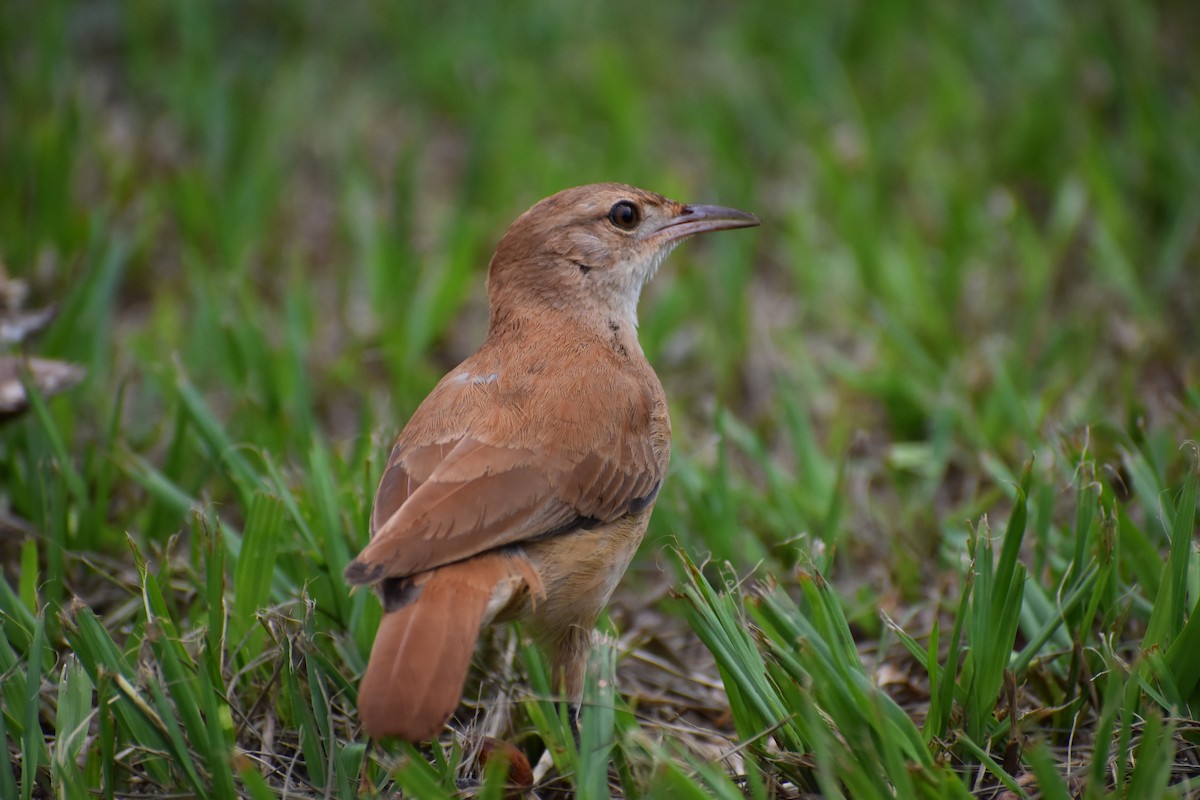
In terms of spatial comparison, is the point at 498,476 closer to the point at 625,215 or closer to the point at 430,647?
the point at 430,647

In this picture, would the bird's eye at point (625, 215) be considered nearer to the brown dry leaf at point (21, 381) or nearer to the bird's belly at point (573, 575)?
the bird's belly at point (573, 575)

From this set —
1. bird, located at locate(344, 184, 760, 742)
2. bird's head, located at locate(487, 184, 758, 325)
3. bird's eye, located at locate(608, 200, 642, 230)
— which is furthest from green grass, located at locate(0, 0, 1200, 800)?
bird's eye, located at locate(608, 200, 642, 230)

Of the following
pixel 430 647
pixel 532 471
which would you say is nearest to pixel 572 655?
pixel 532 471

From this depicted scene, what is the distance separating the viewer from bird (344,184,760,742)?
2.65m

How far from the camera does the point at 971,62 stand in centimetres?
737

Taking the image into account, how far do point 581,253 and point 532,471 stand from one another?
42.9 inches

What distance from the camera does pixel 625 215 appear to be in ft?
13.2

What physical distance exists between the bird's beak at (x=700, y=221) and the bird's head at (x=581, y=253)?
0.08 feet

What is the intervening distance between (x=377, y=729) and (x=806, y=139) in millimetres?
5251

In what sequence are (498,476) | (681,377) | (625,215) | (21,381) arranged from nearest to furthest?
(498,476)
(21,381)
(625,215)
(681,377)

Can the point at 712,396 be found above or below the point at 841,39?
below

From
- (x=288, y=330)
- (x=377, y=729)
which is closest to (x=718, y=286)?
(x=288, y=330)

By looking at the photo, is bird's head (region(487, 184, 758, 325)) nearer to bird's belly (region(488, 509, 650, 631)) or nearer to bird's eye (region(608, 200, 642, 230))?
bird's eye (region(608, 200, 642, 230))

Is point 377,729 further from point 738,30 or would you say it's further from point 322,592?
point 738,30
